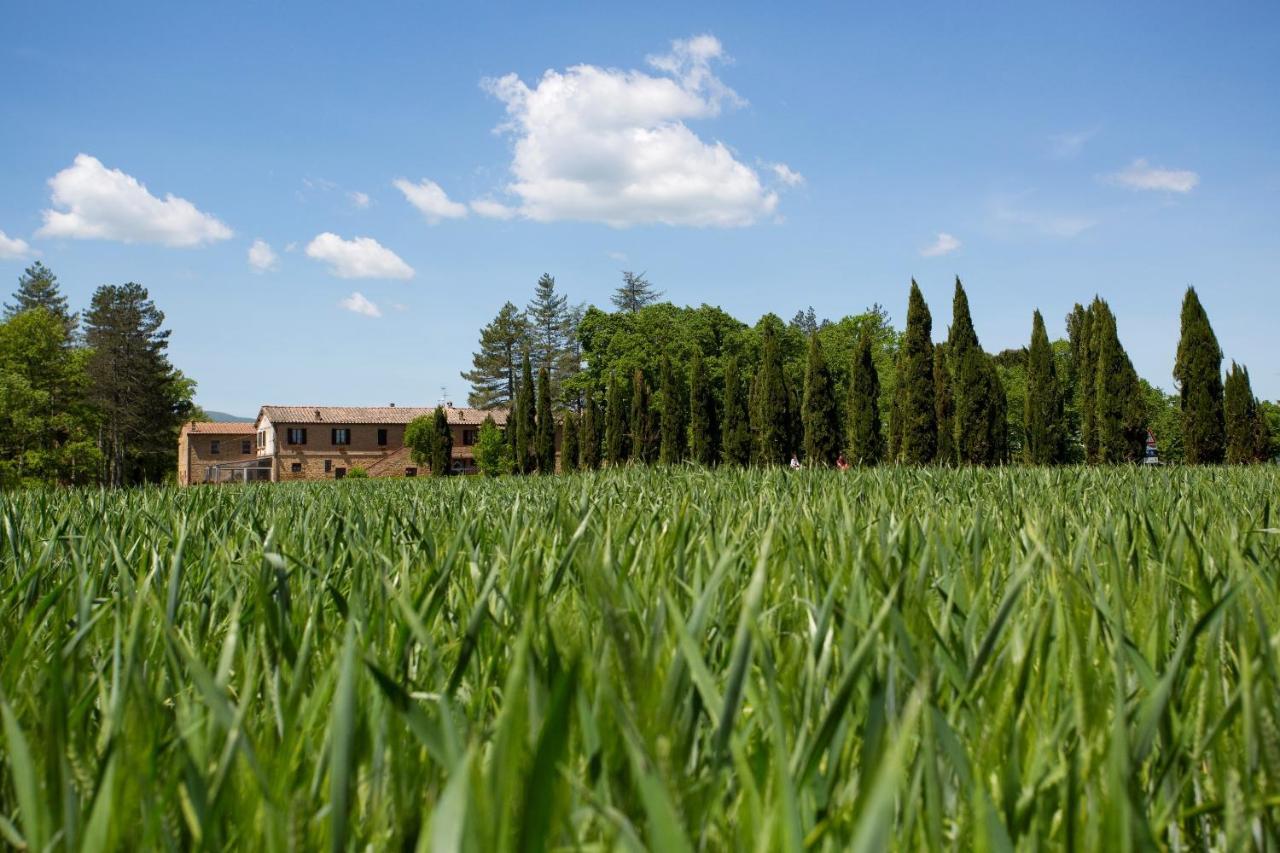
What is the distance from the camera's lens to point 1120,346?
31.9 metres

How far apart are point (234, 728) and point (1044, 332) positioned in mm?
43370

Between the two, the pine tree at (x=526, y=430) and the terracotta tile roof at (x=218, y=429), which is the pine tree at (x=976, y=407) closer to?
the pine tree at (x=526, y=430)

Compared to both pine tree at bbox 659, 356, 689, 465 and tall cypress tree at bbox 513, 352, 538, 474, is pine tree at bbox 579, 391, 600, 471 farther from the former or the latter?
pine tree at bbox 659, 356, 689, 465

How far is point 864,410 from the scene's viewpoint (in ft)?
112

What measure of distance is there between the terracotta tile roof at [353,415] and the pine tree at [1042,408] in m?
45.6

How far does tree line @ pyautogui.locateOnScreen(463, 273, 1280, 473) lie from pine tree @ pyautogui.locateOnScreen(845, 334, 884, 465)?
2.4 inches

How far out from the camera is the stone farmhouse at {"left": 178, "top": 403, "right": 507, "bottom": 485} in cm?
6950

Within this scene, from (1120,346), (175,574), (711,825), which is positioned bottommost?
→ (711,825)

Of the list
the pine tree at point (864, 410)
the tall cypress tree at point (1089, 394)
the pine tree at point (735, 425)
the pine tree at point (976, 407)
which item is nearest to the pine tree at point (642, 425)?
the pine tree at point (735, 425)

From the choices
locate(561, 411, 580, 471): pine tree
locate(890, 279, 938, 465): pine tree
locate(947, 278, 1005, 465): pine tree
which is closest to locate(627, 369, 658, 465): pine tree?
locate(561, 411, 580, 471): pine tree

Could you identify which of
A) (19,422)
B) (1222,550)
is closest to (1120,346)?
(1222,550)

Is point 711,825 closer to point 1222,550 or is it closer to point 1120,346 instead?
point 1222,550

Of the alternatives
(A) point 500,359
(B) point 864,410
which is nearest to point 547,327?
(A) point 500,359

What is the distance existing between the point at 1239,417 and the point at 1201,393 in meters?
3.38
